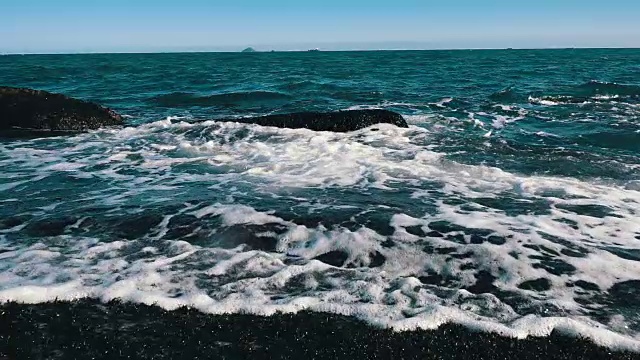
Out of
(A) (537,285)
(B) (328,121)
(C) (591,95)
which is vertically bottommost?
(A) (537,285)

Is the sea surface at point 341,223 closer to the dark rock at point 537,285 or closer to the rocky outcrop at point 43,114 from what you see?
the dark rock at point 537,285

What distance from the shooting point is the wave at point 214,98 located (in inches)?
791

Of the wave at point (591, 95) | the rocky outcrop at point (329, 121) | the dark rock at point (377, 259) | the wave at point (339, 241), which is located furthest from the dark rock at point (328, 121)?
the wave at point (591, 95)

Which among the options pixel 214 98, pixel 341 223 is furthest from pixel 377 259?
pixel 214 98

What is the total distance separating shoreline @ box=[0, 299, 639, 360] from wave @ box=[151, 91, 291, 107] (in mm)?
16642

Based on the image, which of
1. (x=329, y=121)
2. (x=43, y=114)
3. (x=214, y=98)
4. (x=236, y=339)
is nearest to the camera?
(x=236, y=339)

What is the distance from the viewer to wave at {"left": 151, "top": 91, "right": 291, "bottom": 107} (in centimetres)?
2010

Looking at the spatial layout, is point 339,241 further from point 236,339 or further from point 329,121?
point 329,121

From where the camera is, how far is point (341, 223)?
6.14 m

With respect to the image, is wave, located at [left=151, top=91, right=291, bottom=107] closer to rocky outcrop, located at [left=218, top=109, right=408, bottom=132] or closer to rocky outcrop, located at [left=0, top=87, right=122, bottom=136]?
rocky outcrop, located at [left=0, top=87, right=122, bottom=136]

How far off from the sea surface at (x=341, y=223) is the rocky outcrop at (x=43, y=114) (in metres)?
0.94

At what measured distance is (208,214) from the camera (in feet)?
21.1

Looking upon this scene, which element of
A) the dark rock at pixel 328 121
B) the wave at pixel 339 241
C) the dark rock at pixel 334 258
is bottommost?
the dark rock at pixel 334 258

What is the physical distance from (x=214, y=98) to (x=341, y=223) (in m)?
16.1
